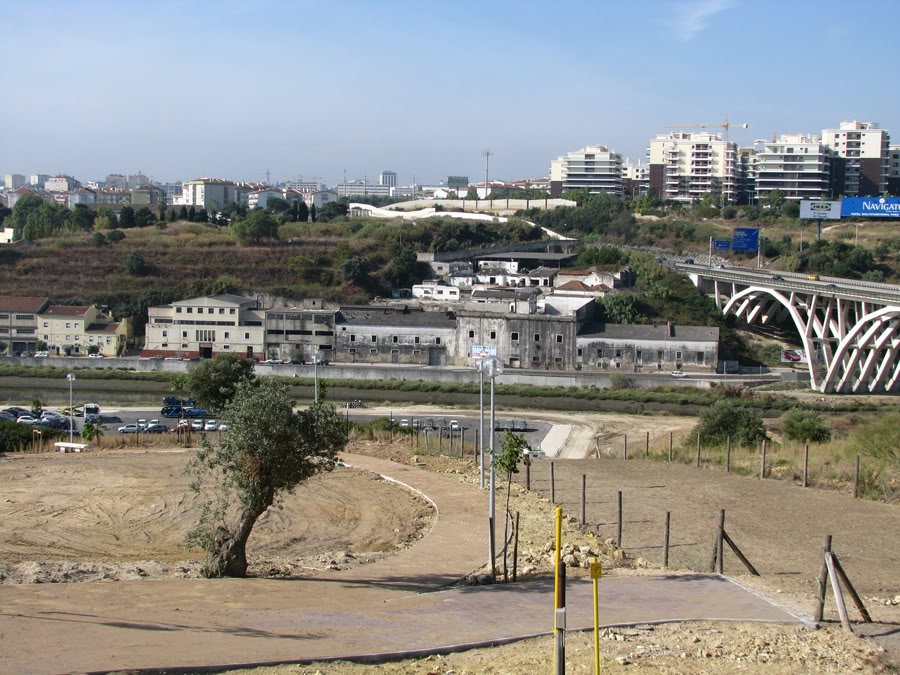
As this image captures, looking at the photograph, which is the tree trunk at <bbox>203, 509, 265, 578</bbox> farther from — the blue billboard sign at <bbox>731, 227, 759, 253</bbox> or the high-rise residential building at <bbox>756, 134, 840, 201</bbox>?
the high-rise residential building at <bbox>756, 134, 840, 201</bbox>

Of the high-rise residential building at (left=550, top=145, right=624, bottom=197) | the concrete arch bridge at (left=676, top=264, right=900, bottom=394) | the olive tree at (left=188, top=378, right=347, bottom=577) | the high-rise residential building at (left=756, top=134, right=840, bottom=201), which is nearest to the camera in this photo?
the olive tree at (left=188, top=378, right=347, bottom=577)

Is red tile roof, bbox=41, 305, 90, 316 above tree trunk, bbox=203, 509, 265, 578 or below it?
above

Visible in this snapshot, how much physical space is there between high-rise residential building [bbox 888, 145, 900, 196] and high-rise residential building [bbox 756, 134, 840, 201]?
19.4 ft

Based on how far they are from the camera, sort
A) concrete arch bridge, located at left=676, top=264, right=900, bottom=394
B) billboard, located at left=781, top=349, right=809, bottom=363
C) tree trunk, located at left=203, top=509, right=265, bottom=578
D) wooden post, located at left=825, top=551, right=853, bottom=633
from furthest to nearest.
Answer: billboard, located at left=781, top=349, right=809, bottom=363 → concrete arch bridge, located at left=676, top=264, right=900, bottom=394 → tree trunk, located at left=203, top=509, right=265, bottom=578 → wooden post, located at left=825, top=551, right=853, bottom=633

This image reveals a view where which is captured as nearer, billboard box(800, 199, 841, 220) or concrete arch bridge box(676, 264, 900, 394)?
concrete arch bridge box(676, 264, 900, 394)

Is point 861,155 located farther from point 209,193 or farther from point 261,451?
point 261,451

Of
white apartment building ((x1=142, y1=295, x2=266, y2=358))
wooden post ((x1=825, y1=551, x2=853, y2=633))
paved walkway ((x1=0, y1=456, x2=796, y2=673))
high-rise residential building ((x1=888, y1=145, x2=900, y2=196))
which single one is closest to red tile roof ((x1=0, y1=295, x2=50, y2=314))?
white apartment building ((x1=142, y1=295, x2=266, y2=358))

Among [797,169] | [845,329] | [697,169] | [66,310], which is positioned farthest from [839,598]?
[697,169]

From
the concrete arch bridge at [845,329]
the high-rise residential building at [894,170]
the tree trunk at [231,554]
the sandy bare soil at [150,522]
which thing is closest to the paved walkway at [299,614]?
the tree trunk at [231,554]

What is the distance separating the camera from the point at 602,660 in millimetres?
8062

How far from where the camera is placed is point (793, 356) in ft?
144

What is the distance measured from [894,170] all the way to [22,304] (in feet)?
219

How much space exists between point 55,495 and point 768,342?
35808mm

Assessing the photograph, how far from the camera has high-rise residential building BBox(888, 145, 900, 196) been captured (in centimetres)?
7988
